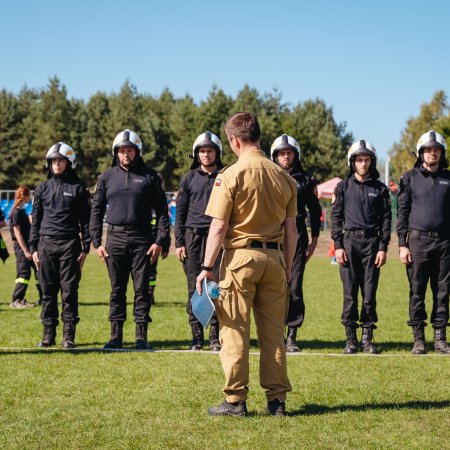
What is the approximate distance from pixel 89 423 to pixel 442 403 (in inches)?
123

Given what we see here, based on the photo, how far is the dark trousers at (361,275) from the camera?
9773mm

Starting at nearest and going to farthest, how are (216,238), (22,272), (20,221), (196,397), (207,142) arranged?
(216,238) < (196,397) < (207,142) < (20,221) < (22,272)

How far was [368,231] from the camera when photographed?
9789 mm

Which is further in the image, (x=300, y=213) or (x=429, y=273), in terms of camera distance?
(x=300, y=213)

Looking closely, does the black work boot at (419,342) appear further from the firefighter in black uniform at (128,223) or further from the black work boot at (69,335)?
the black work boot at (69,335)

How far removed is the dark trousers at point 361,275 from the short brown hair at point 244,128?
3.71 meters

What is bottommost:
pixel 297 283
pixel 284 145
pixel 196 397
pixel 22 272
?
pixel 196 397

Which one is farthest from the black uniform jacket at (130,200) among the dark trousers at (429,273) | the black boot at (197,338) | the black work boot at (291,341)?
the dark trousers at (429,273)

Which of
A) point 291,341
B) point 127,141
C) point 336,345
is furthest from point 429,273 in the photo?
point 127,141

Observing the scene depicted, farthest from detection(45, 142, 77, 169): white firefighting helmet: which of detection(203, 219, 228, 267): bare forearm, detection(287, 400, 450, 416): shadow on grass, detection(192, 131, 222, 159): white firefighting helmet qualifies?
detection(287, 400, 450, 416): shadow on grass

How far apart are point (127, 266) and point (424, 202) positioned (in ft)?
12.7

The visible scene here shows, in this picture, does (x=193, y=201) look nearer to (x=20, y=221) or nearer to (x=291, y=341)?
(x=291, y=341)

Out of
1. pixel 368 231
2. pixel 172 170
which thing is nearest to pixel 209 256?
pixel 368 231

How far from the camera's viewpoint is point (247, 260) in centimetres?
643
